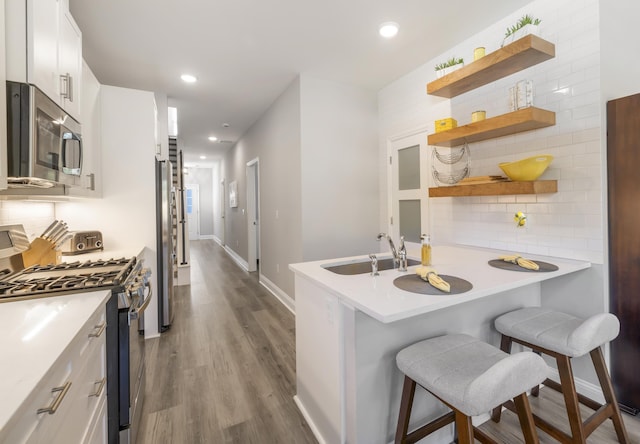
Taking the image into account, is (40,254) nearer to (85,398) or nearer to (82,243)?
(82,243)

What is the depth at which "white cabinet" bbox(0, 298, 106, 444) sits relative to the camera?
70 cm

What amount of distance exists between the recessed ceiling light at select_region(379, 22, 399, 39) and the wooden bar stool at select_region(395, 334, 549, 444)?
7.77ft

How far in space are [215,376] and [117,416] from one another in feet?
3.12

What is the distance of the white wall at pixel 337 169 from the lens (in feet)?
11.0

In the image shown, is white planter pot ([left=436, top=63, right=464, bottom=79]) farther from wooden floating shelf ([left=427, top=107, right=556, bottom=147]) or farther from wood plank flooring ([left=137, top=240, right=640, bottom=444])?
wood plank flooring ([left=137, top=240, right=640, bottom=444])

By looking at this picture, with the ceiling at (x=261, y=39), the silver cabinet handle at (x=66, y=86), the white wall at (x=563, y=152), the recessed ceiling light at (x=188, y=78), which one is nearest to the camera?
the silver cabinet handle at (x=66, y=86)

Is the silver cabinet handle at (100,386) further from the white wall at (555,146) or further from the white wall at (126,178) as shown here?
the white wall at (555,146)

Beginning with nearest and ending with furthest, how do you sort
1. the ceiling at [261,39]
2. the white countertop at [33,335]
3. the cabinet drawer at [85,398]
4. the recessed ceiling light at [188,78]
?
the white countertop at [33,335]
the cabinet drawer at [85,398]
the ceiling at [261,39]
the recessed ceiling light at [188,78]

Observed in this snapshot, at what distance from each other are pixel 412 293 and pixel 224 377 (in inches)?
68.3

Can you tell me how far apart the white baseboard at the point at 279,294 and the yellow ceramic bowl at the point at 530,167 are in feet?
7.94

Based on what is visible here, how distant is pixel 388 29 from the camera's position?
8.15ft

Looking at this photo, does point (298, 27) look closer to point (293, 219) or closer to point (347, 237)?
point (293, 219)

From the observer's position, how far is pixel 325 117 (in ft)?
11.3

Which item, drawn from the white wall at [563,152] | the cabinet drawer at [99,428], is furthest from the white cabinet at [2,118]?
the white wall at [563,152]
